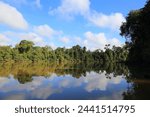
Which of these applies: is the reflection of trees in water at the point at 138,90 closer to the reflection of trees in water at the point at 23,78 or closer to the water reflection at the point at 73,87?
the water reflection at the point at 73,87

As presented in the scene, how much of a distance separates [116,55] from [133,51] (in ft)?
238

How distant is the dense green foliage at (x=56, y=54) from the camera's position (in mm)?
91688

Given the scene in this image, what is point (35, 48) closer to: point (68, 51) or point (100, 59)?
point (68, 51)

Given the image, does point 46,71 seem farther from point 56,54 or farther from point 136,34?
point 56,54

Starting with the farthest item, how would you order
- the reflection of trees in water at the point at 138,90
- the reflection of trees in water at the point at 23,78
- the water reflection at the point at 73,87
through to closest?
1. the reflection of trees in water at the point at 23,78
2. the water reflection at the point at 73,87
3. the reflection of trees in water at the point at 138,90

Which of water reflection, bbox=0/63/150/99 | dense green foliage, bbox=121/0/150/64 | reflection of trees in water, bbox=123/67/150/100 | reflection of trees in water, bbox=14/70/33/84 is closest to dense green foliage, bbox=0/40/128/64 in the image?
dense green foliage, bbox=121/0/150/64

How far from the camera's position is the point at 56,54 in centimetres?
12369

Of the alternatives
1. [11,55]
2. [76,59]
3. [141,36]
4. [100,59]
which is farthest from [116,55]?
[141,36]

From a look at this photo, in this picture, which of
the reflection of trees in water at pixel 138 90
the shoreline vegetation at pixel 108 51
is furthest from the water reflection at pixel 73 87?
the shoreline vegetation at pixel 108 51

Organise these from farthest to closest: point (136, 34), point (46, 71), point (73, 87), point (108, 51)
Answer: point (108, 51), point (136, 34), point (46, 71), point (73, 87)

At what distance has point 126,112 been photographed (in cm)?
926

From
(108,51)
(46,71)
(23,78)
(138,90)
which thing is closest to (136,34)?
(46,71)

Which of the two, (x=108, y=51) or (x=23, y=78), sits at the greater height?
(x=108, y=51)

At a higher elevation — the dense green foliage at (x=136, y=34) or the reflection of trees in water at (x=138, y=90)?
the dense green foliage at (x=136, y=34)
